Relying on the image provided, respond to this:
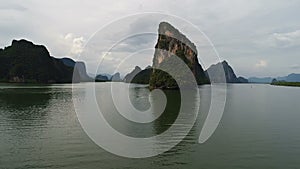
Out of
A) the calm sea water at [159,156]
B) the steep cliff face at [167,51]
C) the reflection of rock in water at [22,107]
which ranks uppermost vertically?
the steep cliff face at [167,51]

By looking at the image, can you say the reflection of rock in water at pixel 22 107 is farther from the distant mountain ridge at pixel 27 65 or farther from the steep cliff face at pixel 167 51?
the distant mountain ridge at pixel 27 65

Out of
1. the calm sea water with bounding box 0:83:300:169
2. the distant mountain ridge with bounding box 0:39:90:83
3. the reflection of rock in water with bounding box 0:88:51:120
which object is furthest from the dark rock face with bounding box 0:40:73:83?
the calm sea water with bounding box 0:83:300:169

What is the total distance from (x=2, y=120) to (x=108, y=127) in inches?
437

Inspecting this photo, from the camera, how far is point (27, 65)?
165250 mm

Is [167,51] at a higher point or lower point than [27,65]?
lower

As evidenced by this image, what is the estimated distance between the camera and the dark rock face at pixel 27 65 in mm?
161375

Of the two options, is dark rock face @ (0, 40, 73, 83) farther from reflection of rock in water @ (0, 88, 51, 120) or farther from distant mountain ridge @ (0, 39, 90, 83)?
reflection of rock in water @ (0, 88, 51, 120)

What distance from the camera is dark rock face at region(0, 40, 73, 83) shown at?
161375mm

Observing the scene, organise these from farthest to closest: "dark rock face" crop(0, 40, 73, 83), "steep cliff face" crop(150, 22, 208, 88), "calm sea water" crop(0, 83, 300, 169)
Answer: "dark rock face" crop(0, 40, 73, 83)
"steep cliff face" crop(150, 22, 208, 88)
"calm sea water" crop(0, 83, 300, 169)

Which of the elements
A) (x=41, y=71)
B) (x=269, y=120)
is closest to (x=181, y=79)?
(x=269, y=120)

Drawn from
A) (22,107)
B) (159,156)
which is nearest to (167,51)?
(22,107)

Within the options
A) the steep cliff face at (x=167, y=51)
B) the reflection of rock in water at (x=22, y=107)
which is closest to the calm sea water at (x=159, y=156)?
the reflection of rock in water at (x=22, y=107)

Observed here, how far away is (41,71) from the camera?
6565 inches

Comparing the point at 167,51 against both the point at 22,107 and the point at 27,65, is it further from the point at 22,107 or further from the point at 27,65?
the point at 27,65
